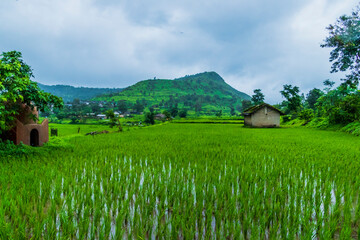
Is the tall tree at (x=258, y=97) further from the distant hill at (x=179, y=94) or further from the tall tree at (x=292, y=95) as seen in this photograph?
the distant hill at (x=179, y=94)

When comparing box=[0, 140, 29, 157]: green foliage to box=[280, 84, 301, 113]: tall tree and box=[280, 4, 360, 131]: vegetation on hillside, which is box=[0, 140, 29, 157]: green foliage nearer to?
box=[280, 4, 360, 131]: vegetation on hillside

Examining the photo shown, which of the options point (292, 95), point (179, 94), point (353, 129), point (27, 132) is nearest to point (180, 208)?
point (27, 132)

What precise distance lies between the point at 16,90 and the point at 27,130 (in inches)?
110

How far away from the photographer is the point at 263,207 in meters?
2.72

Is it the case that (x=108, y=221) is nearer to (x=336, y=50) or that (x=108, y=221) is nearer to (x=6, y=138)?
(x=6, y=138)

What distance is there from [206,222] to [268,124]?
2506 cm

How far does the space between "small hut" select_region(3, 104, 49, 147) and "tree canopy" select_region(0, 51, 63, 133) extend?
35 centimetres

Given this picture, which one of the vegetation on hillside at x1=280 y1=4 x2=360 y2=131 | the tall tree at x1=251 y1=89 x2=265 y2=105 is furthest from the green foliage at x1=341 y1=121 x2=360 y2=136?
the tall tree at x1=251 y1=89 x2=265 y2=105

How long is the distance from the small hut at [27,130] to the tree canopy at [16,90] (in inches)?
13.8

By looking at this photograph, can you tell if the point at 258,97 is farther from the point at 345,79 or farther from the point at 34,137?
the point at 34,137

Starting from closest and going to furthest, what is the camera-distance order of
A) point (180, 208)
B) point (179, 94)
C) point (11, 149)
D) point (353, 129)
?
point (180, 208) < point (11, 149) < point (353, 129) < point (179, 94)

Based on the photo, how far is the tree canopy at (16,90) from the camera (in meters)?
5.07

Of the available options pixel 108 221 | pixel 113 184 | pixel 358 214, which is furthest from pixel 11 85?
pixel 358 214

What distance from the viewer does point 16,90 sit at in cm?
509
